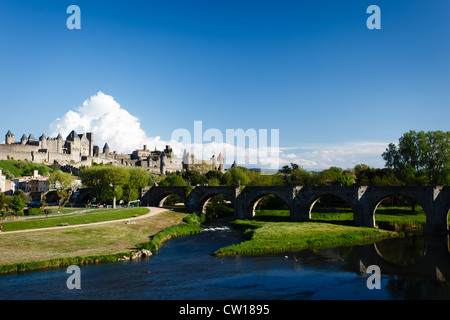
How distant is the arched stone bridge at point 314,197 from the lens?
4062cm

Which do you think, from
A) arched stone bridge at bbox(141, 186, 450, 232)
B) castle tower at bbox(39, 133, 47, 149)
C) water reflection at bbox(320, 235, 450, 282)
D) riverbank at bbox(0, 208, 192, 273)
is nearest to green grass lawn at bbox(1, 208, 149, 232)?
riverbank at bbox(0, 208, 192, 273)

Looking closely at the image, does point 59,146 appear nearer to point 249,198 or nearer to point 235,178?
point 235,178

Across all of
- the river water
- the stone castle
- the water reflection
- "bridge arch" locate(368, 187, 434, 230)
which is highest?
the stone castle

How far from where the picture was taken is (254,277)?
2303 cm

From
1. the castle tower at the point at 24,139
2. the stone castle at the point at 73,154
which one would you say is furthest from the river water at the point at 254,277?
the castle tower at the point at 24,139

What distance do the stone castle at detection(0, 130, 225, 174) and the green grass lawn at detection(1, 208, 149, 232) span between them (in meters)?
66.6

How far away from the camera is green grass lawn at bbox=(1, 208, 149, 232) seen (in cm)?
3375

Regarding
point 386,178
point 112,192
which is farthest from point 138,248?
point 386,178

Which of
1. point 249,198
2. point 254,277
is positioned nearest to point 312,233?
point 249,198

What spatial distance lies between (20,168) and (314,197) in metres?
87.1

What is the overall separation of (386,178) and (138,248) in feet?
158

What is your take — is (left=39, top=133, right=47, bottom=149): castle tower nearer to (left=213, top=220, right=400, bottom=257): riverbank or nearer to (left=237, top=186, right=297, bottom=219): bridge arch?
(left=237, top=186, right=297, bottom=219): bridge arch

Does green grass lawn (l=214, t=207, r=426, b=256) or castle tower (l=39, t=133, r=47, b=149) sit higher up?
castle tower (l=39, t=133, r=47, b=149)
